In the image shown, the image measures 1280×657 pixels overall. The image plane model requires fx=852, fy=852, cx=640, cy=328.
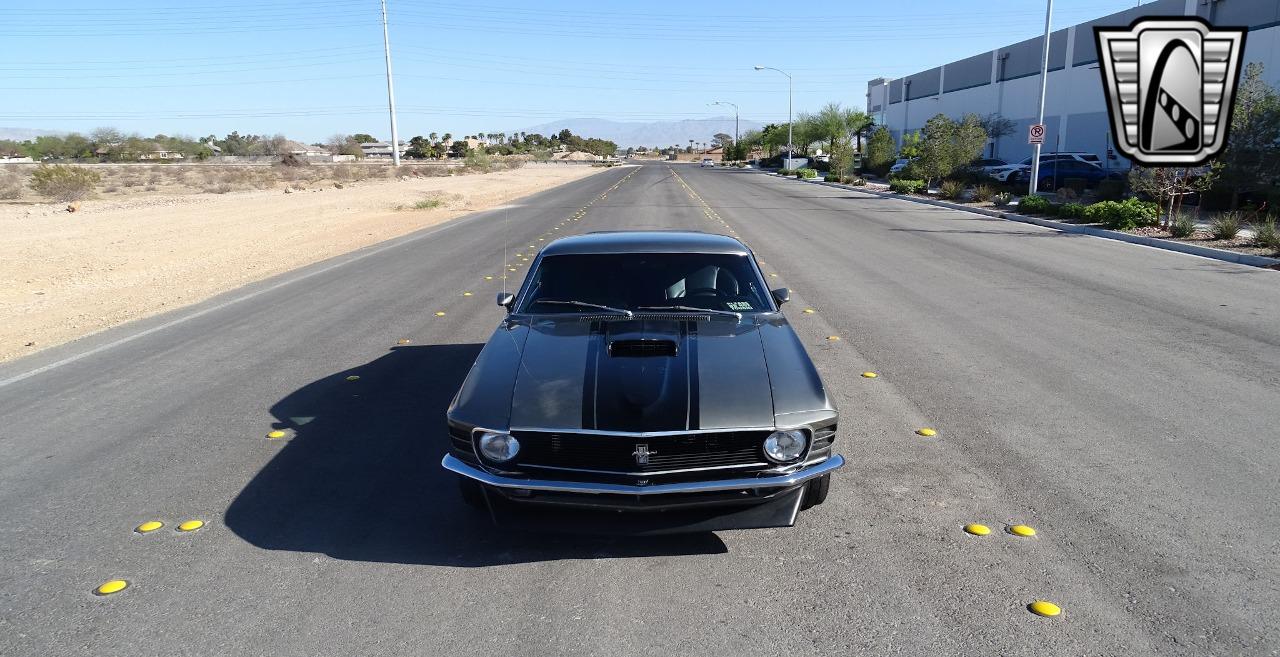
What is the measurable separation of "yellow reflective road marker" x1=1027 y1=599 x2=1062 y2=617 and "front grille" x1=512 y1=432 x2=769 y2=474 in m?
1.24

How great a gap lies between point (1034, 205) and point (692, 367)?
22770mm

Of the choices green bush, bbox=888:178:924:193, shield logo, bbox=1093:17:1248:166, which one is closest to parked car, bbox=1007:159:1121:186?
green bush, bbox=888:178:924:193

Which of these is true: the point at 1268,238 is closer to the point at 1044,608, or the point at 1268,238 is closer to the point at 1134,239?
the point at 1134,239

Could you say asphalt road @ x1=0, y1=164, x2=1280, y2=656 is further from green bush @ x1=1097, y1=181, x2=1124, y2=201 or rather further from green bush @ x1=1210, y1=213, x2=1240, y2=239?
green bush @ x1=1097, y1=181, x2=1124, y2=201

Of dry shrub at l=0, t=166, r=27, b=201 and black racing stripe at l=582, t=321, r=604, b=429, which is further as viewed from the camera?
dry shrub at l=0, t=166, r=27, b=201

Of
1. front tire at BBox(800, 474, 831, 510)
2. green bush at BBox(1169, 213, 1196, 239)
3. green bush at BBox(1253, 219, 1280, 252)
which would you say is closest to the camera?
front tire at BBox(800, 474, 831, 510)

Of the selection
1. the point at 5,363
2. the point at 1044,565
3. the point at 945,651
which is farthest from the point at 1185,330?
the point at 5,363

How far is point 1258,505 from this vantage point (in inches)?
177

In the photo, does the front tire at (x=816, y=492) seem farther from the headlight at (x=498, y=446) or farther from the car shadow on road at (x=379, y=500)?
the headlight at (x=498, y=446)

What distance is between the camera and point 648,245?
18.4 feet

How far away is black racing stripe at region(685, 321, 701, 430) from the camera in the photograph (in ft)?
12.5

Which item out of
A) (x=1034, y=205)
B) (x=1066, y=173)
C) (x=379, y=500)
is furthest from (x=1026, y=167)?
(x=379, y=500)

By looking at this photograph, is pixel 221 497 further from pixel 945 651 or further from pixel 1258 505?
pixel 1258 505

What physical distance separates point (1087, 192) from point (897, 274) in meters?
20.1
